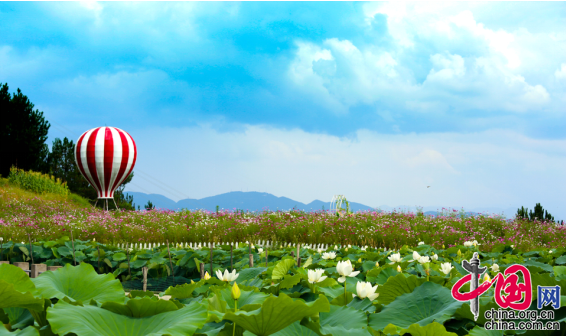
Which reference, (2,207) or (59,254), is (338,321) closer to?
(59,254)

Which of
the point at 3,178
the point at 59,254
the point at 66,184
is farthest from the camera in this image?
the point at 66,184

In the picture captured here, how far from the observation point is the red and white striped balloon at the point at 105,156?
77.0ft

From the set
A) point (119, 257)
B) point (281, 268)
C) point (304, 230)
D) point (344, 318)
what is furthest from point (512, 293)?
point (304, 230)

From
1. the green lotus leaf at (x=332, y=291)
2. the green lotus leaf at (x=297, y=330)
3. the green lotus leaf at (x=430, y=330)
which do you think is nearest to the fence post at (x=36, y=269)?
the green lotus leaf at (x=332, y=291)

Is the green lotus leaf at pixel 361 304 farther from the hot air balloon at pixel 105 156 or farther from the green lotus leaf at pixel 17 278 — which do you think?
the hot air balloon at pixel 105 156

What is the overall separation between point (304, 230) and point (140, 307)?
38.1 ft

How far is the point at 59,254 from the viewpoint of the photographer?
6945mm

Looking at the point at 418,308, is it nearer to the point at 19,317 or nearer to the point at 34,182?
the point at 19,317

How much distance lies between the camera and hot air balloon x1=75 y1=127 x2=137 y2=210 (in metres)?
23.5

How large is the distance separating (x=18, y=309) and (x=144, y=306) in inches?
26.4

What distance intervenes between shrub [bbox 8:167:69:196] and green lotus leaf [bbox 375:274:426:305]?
91.1 feet

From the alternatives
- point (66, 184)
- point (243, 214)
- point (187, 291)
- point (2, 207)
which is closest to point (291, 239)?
point (243, 214)

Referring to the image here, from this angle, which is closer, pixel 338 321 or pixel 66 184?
pixel 338 321

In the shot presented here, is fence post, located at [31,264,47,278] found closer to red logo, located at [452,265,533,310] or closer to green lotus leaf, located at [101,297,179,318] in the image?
green lotus leaf, located at [101,297,179,318]
